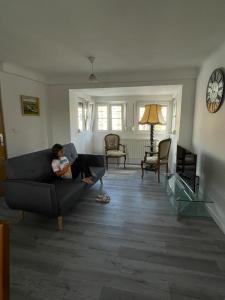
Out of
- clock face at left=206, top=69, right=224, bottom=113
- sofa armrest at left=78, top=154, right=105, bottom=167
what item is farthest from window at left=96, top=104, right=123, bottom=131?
clock face at left=206, top=69, right=224, bottom=113

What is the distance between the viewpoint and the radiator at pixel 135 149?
548cm

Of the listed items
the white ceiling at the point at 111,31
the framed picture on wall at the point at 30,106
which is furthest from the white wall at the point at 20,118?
the white ceiling at the point at 111,31

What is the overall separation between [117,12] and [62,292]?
8.03 feet

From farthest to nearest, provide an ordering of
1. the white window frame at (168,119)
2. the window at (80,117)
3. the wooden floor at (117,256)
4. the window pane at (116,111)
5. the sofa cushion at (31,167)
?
the window pane at (116,111) < the white window frame at (168,119) < the window at (80,117) < the sofa cushion at (31,167) < the wooden floor at (117,256)

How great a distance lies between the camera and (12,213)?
2660 mm

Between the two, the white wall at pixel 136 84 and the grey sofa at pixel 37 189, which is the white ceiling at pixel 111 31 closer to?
the white wall at pixel 136 84

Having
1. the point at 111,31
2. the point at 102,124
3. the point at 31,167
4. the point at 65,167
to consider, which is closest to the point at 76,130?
the point at 102,124

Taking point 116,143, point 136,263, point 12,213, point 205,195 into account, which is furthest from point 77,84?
point 136,263

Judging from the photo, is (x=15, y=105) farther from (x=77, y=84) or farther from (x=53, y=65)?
(x=77, y=84)

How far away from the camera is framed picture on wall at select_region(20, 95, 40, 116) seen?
3639mm

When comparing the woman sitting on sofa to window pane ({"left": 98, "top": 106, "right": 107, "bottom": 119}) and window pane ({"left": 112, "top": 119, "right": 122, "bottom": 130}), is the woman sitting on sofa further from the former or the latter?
window pane ({"left": 98, "top": 106, "right": 107, "bottom": 119})

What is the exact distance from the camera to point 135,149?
5555 mm

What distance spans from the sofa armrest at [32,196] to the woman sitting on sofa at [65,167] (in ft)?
1.97

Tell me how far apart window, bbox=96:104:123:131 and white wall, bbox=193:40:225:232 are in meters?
2.58
